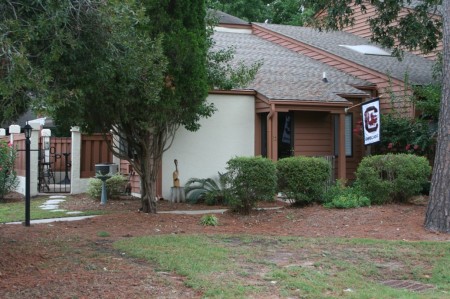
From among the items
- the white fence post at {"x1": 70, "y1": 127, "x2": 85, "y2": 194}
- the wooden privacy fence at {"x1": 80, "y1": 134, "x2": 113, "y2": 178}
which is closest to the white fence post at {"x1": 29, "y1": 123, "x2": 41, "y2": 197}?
the white fence post at {"x1": 70, "y1": 127, "x2": 85, "y2": 194}

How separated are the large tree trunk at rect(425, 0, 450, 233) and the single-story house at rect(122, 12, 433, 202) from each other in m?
5.97

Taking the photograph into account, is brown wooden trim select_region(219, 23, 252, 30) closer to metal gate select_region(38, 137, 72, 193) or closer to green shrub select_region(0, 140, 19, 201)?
metal gate select_region(38, 137, 72, 193)

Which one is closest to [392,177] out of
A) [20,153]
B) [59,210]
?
[59,210]

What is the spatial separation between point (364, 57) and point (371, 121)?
18.9ft

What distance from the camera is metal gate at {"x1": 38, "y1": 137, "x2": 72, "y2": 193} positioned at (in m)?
18.4

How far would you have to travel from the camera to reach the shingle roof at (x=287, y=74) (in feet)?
56.8

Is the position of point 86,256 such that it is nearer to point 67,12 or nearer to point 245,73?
point 67,12

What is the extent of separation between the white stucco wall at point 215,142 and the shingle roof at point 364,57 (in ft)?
17.1

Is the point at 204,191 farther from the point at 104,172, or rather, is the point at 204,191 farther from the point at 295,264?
the point at 295,264

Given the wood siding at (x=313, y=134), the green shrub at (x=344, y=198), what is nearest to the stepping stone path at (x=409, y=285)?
the green shrub at (x=344, y=198)

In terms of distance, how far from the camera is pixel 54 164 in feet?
66.5

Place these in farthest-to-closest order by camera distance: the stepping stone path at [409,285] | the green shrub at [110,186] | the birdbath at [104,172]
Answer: the green shrub at [110,186]
the birdbath at [104,172]
the stepping stone path at [409,285]

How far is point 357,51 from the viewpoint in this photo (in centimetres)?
2259

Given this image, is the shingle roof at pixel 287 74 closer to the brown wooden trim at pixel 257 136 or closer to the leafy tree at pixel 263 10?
the brown wooden trim at pixel 257 136
